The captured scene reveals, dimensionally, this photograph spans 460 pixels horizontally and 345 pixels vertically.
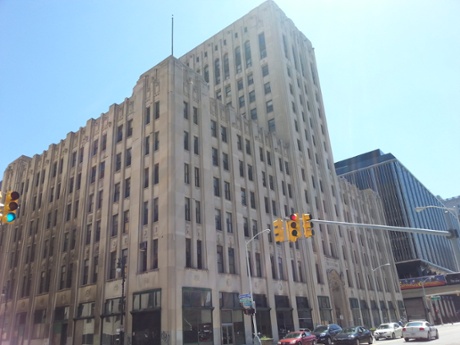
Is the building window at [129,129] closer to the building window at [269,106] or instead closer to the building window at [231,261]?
the building window at [231,261]

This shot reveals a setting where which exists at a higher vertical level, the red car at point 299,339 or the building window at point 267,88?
the building window at point 267,88

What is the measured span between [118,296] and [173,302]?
6.99 meters

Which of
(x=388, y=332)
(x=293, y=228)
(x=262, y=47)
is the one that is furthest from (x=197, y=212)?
(x=262, y=47)

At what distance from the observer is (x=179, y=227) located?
115 ft

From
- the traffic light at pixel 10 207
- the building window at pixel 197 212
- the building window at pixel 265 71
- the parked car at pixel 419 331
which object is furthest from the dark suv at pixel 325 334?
the building window at pixel 265 71

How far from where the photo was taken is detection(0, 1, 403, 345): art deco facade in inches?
1371

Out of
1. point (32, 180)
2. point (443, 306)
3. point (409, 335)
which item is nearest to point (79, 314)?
point (32, 180)

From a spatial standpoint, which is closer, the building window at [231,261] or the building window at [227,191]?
the building window at [231,261]

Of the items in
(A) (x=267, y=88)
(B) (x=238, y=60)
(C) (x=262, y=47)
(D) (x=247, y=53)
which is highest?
(D) (x=247, y=53)

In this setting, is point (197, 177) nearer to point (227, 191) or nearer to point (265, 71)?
point (227, 191)

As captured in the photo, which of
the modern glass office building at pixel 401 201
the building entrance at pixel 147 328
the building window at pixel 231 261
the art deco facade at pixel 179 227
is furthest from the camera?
the modern glass office building at pixel 401 201

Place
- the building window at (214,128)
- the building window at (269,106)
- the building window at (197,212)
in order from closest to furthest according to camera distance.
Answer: the building window at (197,212)
the building window at (214,128)
the building window at (269,106)

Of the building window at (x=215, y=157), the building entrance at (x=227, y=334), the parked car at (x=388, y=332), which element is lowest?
the parked car at (x=388, y=332)

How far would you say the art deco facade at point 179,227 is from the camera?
114 feet
